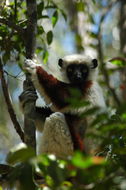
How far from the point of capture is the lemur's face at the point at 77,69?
5825mm

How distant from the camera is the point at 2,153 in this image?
1112 cm

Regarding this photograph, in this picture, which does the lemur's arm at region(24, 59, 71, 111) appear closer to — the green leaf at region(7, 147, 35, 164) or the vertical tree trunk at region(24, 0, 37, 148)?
the vertical tree trunk at region(24, 0, 37, 148)

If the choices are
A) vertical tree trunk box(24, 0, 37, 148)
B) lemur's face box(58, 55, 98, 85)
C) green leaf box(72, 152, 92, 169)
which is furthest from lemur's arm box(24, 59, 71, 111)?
green leaf box(72, 152, 92, 169)

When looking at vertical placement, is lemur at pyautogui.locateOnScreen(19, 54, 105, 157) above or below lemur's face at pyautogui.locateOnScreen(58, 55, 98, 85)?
below

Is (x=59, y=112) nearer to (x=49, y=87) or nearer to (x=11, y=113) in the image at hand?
(x=49, y=87)

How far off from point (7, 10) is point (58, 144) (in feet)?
6.78

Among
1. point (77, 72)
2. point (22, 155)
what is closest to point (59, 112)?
point (77, 72)

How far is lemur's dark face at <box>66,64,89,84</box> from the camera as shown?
5.84m

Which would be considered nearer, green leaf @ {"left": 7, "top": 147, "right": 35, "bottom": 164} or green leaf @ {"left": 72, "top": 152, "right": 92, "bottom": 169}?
green leaf @ {"left": 72, "top": 152, "right": 92, "bottom": 169}

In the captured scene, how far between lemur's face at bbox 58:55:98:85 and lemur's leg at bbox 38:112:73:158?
892 mm

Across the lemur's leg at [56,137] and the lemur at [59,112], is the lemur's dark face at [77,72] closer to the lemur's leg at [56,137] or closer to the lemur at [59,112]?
the lemur at [59,112]

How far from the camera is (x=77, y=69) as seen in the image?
6.08m

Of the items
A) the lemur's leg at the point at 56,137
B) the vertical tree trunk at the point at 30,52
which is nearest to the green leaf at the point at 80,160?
the vertical tree trunk at the point at 30,52

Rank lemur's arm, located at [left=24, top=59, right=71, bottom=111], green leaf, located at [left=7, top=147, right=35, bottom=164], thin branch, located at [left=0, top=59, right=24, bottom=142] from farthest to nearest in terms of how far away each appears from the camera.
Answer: lemur's arm, located at [left=24, top=59, right=71, bottom=111] < thin branch, located at [left=0, top=59, right=24, bottom=142] < green leaf, located at [left=7, top=147, right=35, bottom=164]
